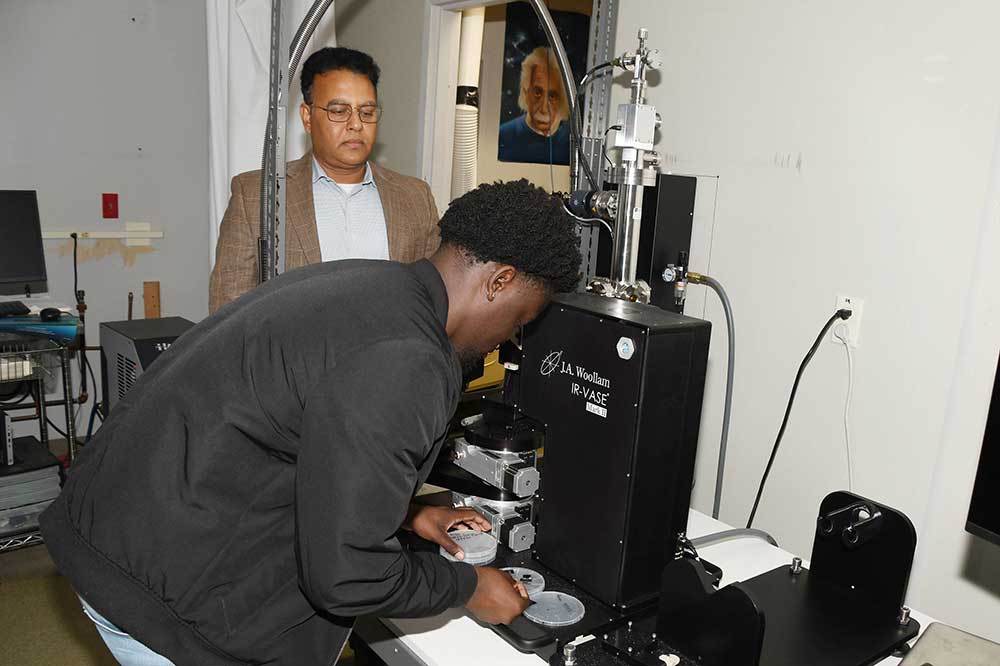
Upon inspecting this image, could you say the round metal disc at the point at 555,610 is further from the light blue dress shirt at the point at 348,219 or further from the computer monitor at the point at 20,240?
the computer monitor at the point at 20,240

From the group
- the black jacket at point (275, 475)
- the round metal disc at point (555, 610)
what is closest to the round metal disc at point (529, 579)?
the round metal disc at point (555, 610)

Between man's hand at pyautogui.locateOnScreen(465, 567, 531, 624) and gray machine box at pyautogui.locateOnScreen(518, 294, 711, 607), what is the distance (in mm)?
148

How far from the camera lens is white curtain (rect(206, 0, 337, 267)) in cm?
246

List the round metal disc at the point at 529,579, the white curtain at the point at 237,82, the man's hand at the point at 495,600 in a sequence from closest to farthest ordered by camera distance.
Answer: the man's hand at the point at 495,600 → the round metal disc at the point at 529,579 → the white curtain at the point at 237,82

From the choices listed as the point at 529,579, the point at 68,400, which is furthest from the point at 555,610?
the point at 68,400

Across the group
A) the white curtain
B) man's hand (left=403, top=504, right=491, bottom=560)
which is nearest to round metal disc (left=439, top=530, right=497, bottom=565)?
man's hand (left=403, top=504, right=491, bottom=560)

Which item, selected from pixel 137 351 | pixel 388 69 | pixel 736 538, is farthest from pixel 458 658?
pixel 388 69

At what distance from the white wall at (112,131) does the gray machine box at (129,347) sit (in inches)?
23.6

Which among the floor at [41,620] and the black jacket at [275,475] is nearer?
the black jacket at [275,475]

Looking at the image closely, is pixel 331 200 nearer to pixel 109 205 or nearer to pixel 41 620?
pixel 41 620

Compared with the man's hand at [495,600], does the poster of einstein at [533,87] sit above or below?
above

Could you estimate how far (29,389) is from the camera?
3.31m

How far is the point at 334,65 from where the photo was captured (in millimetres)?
1946

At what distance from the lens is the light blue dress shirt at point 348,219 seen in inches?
77.4
